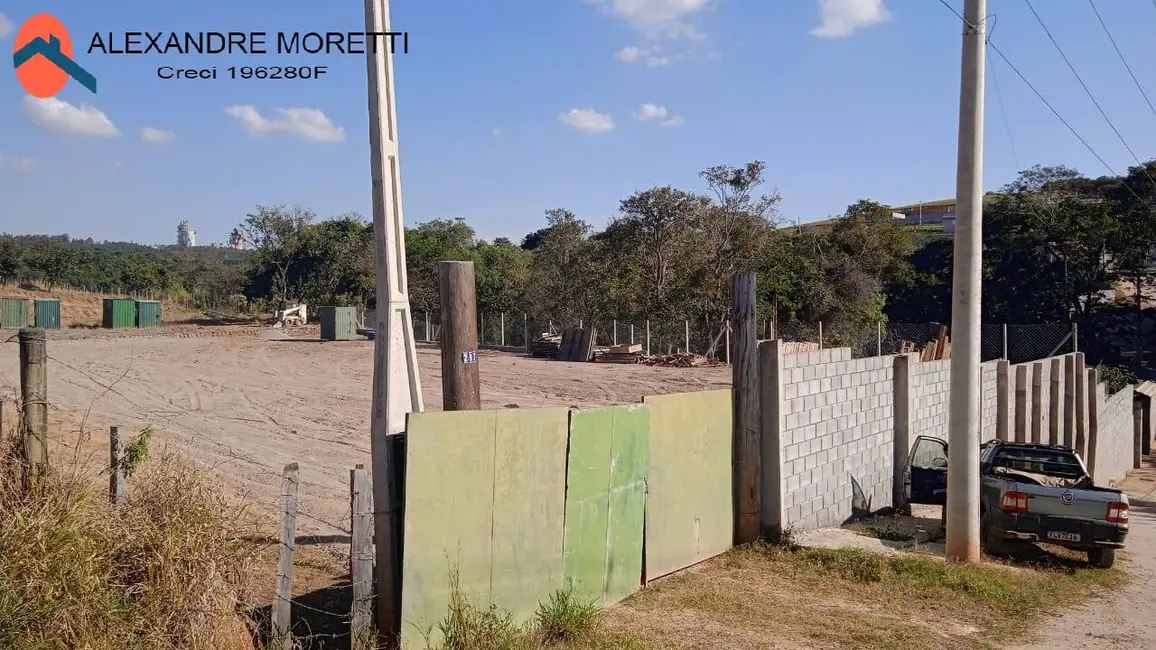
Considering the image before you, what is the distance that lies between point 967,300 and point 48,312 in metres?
49.2

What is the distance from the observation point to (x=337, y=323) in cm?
3944

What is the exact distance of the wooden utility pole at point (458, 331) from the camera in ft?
23.9

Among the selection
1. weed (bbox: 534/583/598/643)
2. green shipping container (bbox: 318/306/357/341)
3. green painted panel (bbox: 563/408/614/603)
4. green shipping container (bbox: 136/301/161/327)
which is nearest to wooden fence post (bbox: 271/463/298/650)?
weed (bbox: 534/583/598/643)

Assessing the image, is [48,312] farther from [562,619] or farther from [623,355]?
[562,619]

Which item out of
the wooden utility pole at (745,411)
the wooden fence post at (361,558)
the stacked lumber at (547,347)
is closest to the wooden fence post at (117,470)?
the wooden fence post at (361,558)

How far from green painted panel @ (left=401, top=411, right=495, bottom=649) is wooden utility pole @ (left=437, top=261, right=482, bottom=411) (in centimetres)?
76

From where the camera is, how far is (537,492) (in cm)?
711

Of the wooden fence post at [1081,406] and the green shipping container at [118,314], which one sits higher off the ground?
the green shipping container at [118,314]

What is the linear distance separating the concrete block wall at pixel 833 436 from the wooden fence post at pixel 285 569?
20.8 ft

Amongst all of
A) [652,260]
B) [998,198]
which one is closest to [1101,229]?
[998,198]

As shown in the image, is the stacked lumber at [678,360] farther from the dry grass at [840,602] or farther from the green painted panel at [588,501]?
the green painted panel at [588,501]

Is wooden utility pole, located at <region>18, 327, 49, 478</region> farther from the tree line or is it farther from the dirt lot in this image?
the tree line

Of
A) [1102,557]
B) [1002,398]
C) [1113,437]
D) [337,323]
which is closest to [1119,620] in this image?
[1102,557]

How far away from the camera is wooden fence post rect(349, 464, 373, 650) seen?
595 cm
